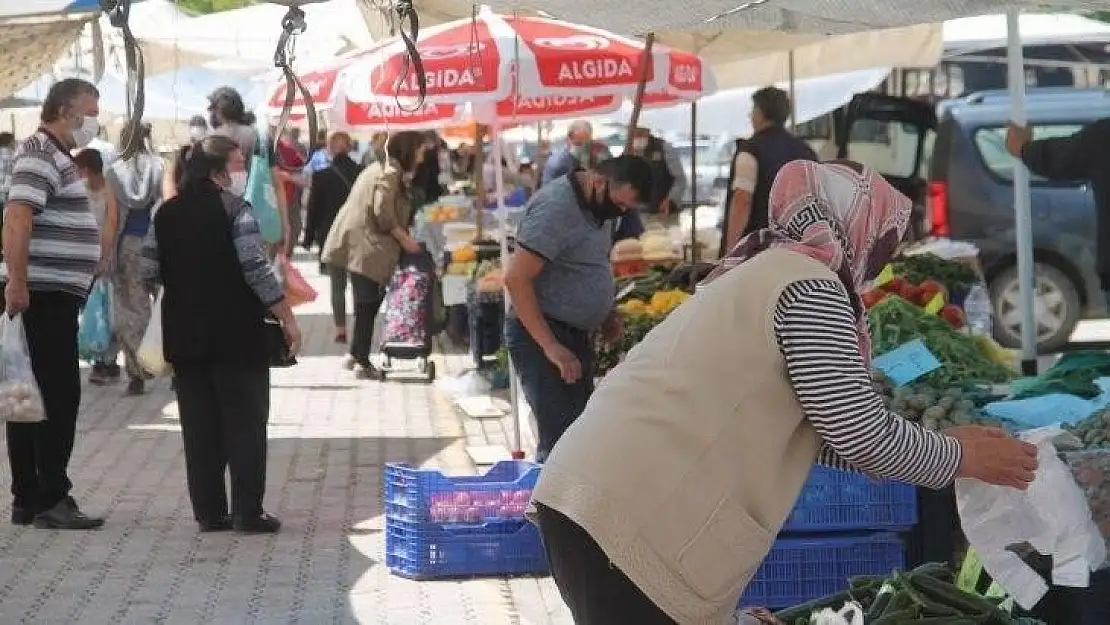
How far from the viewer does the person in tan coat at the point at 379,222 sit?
14.3 m

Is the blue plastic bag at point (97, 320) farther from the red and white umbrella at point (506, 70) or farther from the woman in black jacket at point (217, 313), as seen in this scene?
the woman in black jacket at point (217, 313)

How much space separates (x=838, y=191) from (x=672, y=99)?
10.1 metres

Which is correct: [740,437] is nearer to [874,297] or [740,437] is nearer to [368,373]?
[874,297]

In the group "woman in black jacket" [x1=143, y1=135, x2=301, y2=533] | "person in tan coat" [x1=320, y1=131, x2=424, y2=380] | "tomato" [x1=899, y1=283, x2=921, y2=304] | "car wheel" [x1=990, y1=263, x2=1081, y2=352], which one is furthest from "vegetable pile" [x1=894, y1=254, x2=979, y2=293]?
"person in tan coat" [x1=320, y1=131, x2=424, y2=380]

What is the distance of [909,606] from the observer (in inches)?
199

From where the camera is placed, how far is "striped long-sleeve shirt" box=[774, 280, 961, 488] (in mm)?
3652

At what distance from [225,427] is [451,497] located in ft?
4.99

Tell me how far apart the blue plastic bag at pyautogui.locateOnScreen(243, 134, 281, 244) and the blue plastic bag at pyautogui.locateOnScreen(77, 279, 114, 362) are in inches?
50.6

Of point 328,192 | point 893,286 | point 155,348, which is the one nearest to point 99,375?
point 328,192

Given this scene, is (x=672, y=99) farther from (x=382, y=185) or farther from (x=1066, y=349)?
(x=1066, y=349)

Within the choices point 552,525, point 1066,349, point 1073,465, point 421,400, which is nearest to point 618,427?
point 552,525

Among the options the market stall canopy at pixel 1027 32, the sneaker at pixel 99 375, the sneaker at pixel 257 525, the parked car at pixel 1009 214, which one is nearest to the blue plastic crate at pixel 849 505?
the sneaker at pixel 257 525

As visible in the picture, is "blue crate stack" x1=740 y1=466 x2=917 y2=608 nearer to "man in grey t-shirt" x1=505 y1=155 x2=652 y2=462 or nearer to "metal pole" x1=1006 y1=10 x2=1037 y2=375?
"man in grey t-shirt" x1=505 y1=155 x2=652 y2=462

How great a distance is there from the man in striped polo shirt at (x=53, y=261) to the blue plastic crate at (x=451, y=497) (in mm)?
1957
